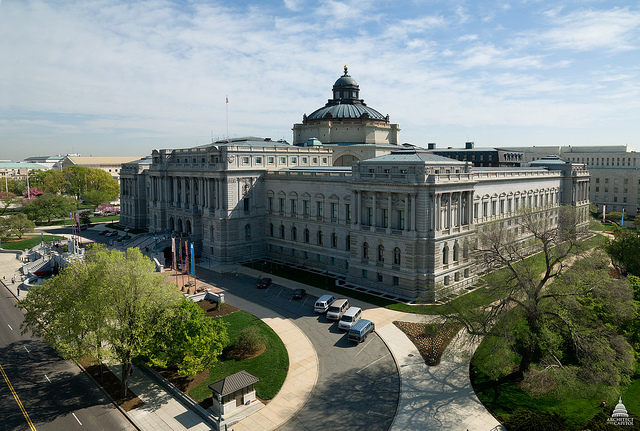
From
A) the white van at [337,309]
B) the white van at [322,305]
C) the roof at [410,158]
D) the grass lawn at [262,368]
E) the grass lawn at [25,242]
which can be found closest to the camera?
the grass lawn at [262,368]

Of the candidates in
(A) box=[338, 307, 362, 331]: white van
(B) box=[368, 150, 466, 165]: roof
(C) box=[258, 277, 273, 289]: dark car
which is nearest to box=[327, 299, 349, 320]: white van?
(A) box=[338, 307, 362, 331]: white van

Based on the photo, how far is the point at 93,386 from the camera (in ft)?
113

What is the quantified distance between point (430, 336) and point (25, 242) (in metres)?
88.9

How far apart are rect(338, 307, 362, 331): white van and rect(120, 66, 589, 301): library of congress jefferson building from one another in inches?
353

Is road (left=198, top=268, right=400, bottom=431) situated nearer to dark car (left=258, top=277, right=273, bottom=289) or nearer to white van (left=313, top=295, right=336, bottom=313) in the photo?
white van (left=313, top=295, right=336, bottom=313)

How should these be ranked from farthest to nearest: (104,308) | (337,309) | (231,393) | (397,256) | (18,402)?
(397,256), (337,309), (18,402), (104,308), (231,393)

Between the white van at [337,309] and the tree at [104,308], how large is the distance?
17994mm

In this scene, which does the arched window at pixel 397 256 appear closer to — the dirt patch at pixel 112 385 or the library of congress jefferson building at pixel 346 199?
the library of congress jefferson building at pixel 346 199

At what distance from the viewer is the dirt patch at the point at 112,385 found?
31.8 meters

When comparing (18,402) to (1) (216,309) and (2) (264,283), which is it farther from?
(2) (264,283)

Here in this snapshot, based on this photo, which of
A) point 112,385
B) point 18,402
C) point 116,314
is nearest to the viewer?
point 116,314

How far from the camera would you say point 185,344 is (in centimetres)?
3294

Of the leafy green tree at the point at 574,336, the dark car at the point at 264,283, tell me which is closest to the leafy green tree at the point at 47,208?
the dark car at the point at 264,283

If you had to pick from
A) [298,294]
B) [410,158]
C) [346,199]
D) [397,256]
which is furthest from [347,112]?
[298,294]
